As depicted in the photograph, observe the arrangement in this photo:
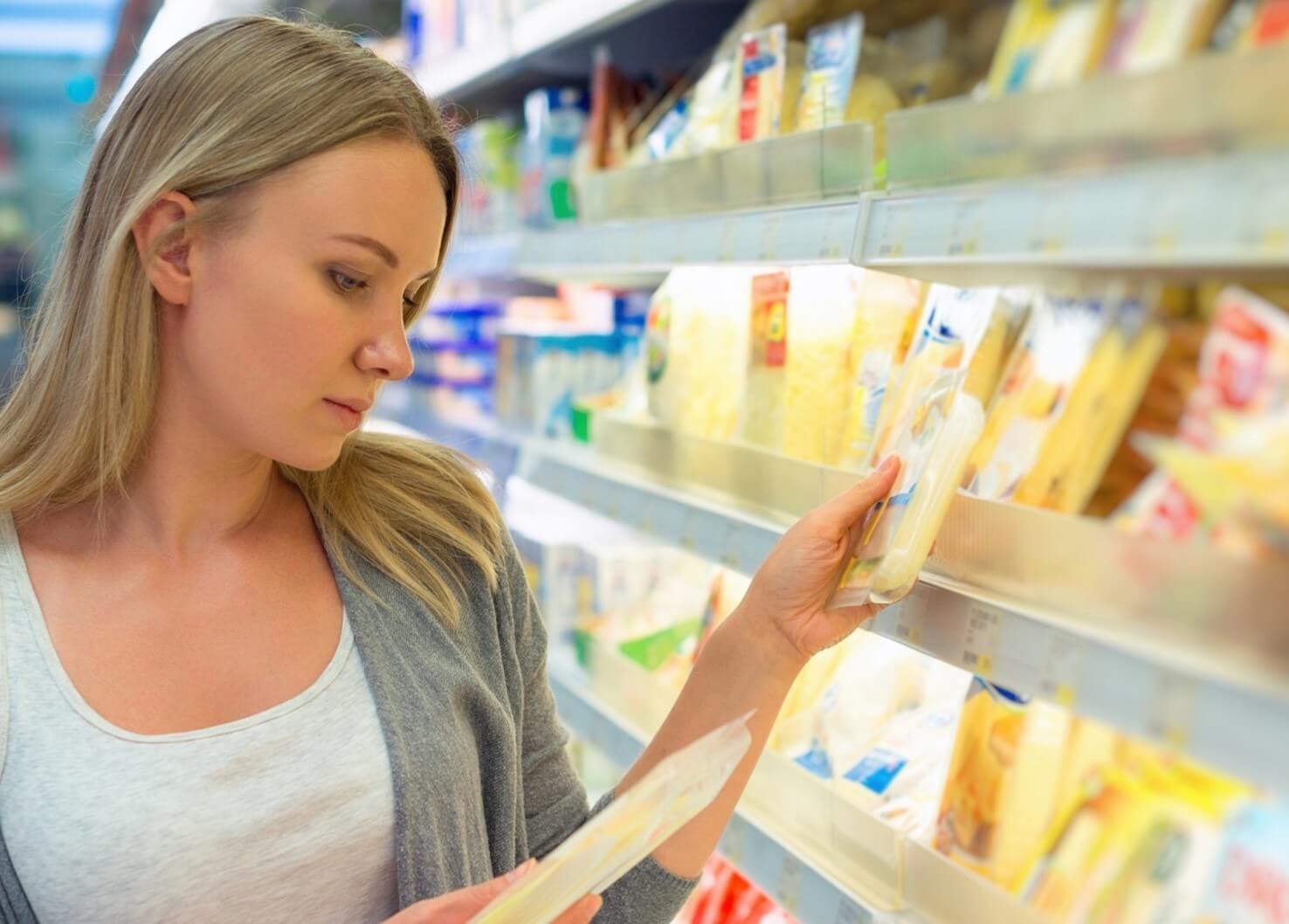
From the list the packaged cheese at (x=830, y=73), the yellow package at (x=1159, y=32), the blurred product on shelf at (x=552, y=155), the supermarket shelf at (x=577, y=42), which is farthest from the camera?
the blurred product on shelf at (x=552, y=155)

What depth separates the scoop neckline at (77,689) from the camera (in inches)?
46.3

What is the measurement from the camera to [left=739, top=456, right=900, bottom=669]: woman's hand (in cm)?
109

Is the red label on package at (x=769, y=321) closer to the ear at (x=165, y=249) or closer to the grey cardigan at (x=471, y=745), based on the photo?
the grey cardigan at (x=471, y=745)

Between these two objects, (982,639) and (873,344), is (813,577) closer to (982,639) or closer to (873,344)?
(982,639)

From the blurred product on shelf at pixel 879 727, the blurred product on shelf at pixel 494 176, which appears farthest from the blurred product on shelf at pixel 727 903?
the blurred product on shelf at pixel 494 176

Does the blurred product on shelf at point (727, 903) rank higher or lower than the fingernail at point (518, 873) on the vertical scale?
lower

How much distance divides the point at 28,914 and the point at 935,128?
1.11m

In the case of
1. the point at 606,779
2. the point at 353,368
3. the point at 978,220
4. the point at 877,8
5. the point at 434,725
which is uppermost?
the point at 877,8

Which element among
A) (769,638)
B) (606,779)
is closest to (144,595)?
(769,638)

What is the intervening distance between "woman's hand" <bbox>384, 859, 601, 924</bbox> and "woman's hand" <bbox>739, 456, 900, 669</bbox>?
0.30 meters

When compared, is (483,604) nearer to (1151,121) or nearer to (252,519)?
(252,519)

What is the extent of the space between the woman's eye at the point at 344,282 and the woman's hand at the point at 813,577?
0.48 m

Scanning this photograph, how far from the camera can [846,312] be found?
4.91 ft

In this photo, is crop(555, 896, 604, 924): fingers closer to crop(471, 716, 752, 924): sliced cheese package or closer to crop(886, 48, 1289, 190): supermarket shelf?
crop(471, 716, 752, 924): sliced cheese package
